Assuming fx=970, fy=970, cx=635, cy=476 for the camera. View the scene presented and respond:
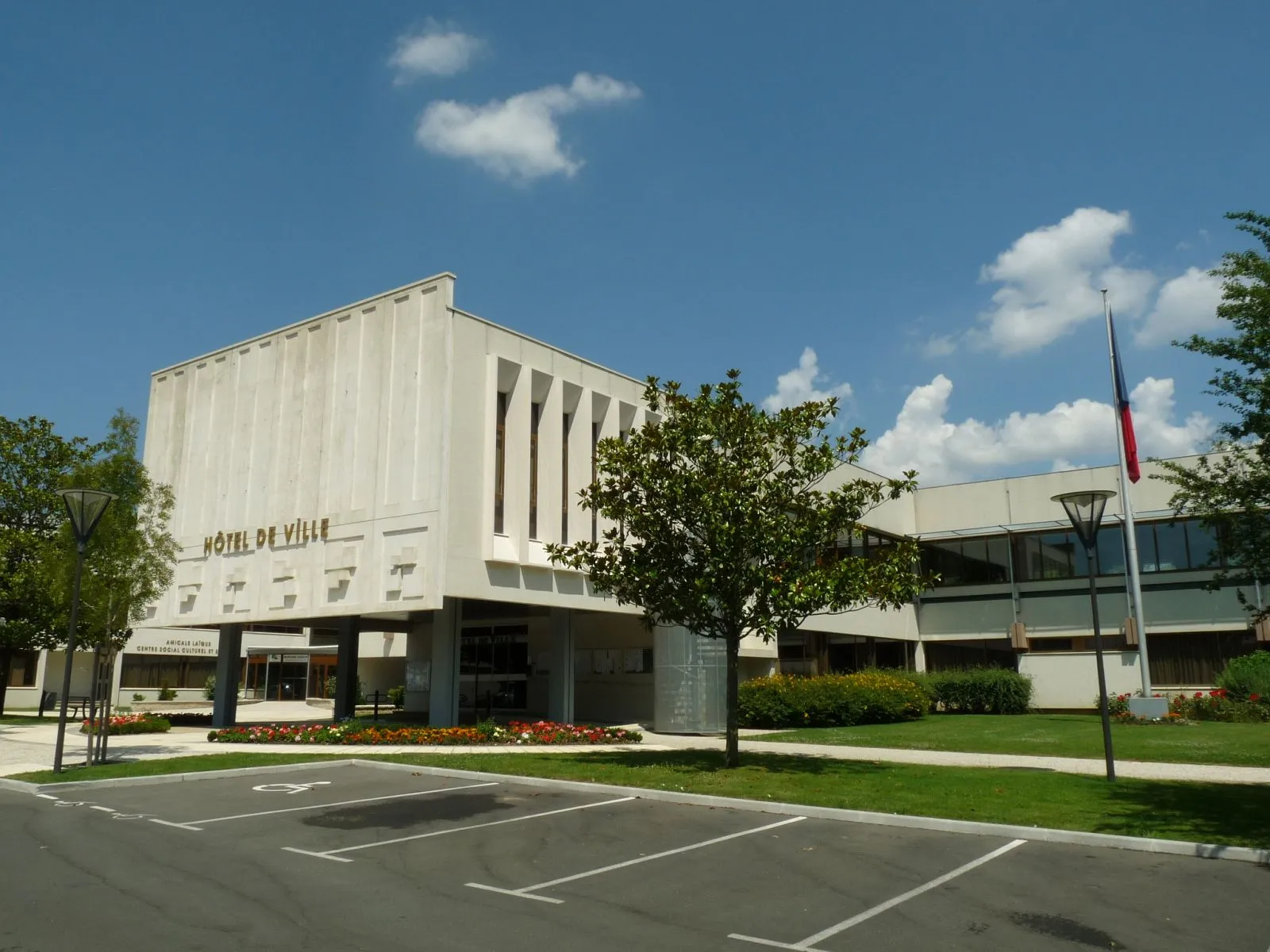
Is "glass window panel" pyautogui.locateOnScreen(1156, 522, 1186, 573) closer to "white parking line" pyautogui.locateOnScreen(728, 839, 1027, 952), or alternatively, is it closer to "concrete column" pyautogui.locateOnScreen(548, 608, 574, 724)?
"concrete column" pyautogui.locateOnScreen(548, 608, 574, 724)

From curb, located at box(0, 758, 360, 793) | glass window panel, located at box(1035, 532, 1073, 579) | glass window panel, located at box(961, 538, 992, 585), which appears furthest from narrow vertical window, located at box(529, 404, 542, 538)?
glass window panel, located at box(1035, 532, 1073, 579)

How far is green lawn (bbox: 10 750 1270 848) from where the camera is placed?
37.1 ft

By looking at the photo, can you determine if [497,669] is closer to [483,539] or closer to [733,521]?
[483,539]

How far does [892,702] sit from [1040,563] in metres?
12.9

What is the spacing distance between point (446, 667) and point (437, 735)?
3.05 meters

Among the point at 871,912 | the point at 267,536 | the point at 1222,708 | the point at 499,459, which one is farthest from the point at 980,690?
the point at 871,912

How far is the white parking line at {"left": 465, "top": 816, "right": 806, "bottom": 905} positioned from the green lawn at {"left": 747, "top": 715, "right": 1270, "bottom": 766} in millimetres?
11106

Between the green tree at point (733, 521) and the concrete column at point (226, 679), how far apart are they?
19032mm

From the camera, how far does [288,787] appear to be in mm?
15297

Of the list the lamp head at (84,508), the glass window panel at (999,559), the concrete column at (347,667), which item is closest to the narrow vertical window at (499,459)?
the concrete column at (347,667)

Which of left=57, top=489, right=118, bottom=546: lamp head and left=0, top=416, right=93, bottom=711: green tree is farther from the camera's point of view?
left=0, top=416, right=93, bottom=711: green tree

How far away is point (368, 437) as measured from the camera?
26.1 metres

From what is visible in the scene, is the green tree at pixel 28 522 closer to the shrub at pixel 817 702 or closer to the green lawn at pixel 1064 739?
the shrub at pixel 817 702

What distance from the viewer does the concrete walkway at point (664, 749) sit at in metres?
16.9
